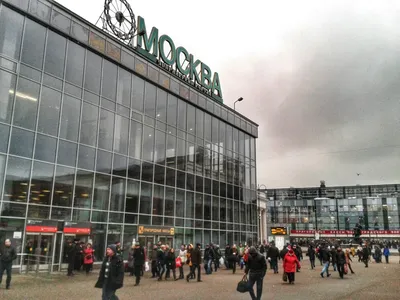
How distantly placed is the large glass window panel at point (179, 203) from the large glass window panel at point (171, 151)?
226 centimetres

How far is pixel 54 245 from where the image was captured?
65.1 ft

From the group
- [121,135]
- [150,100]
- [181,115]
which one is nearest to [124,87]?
[150,100]

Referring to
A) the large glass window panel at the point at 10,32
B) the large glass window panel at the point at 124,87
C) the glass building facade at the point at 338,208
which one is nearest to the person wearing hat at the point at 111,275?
the large glass window panel at the point at 10,32

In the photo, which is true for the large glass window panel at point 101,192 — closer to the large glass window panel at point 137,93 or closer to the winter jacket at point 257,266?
the large glass window panel at point 137,93

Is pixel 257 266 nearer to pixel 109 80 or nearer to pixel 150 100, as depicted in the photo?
pixel 109 80

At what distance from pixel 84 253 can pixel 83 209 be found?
289 cm

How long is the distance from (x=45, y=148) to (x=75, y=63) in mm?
5825

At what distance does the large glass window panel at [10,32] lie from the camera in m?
19.0

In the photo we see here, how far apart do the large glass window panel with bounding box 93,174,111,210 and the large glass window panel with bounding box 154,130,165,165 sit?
16.8 feet

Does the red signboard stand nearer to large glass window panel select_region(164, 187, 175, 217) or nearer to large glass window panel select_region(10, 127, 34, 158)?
large glass window panel select_region(10, 127, 34, 158)

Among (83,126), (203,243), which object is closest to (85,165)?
(83,126)

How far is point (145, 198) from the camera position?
2655 centimetres

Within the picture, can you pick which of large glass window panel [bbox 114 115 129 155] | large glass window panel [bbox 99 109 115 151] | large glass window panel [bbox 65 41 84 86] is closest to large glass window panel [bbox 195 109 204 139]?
large glass window panel [bbox 114 115 129 155]

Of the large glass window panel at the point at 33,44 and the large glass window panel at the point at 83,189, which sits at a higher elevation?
the large glass window panel at the point at 33,44
